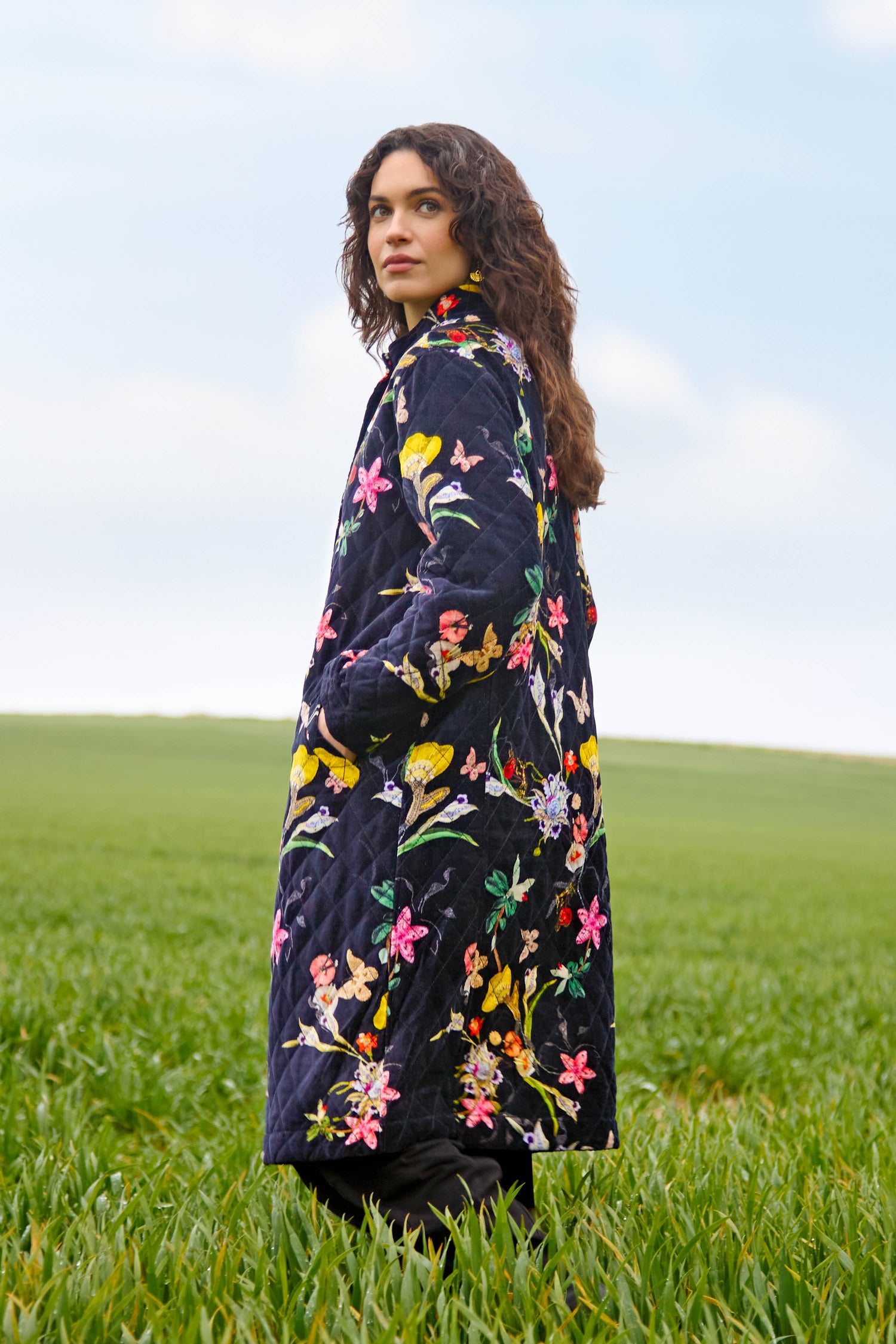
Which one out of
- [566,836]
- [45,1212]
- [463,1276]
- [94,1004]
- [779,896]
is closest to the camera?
[463,1276]

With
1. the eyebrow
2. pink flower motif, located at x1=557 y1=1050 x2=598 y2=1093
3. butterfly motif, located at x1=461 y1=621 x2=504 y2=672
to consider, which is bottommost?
pink flower motif, located at x1=557 y1=1050 x2=598 y2=1093

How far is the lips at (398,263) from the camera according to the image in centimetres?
226

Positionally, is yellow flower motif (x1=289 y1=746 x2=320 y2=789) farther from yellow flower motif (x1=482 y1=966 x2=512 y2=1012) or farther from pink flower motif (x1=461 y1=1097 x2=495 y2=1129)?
pink flower motif (x1=461 y1=1097 x2=495 y2=1129)

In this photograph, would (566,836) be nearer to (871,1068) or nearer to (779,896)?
(871,1068)

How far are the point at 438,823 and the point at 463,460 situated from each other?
0.64 metres

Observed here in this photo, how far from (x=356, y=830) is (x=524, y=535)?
1.96 feet

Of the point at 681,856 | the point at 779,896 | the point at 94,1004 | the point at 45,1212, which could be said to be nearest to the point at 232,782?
the point at 681,856

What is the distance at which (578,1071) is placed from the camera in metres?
2.14

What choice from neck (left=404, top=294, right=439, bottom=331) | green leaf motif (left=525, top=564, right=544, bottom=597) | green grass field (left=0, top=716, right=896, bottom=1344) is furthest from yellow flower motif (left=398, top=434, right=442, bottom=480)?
green grass field (left=0, top=716, right=896, bottom=1344)

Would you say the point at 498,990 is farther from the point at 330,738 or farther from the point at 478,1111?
the point at 330,738

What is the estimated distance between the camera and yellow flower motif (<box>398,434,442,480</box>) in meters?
1.96

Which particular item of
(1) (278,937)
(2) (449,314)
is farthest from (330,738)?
(2) (449,314)

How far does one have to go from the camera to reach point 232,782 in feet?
123

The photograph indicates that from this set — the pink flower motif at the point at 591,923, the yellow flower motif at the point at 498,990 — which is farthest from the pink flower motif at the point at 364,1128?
the pink flower motif at the point at 591,923
